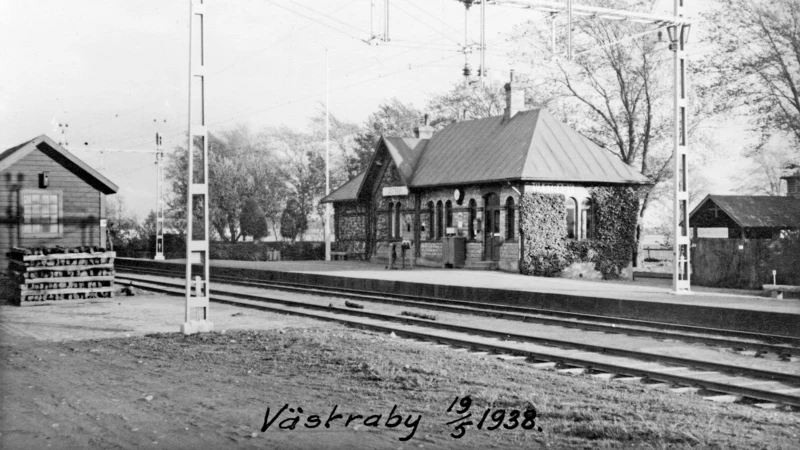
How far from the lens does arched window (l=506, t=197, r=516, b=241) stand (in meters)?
31.4

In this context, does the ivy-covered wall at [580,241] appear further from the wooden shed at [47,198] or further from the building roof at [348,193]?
the wooden shed at [47,198]

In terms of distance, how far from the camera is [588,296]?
19.7 m

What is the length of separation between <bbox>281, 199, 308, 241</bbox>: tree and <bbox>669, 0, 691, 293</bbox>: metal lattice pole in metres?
46.7

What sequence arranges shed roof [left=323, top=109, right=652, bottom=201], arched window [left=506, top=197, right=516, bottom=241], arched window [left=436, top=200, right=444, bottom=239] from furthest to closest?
arched window [left=436, top=200, right=444, bottom=239] → shed roof [left=323, top=109, right=652, bottom=201] → arched window [left=506, top=197, right=516, bottom=241]

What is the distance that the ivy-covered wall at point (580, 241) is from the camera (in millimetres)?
30438

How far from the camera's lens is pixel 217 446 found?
650 cm

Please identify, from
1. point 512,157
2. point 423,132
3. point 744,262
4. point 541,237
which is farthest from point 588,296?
point 423,132

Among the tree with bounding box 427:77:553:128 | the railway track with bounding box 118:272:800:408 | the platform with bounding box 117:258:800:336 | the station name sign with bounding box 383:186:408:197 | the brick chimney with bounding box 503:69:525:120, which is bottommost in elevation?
the railway track with bounding box 118:272:800:408

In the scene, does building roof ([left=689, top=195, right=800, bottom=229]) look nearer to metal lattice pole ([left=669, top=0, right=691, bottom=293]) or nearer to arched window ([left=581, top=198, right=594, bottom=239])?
arched window ([left=581, top=198, right=594, bottom=239])

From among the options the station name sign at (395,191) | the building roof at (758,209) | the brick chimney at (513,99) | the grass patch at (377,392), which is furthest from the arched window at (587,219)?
the grass patch at (377,392)

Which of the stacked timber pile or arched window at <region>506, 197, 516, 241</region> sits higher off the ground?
arched window at <region>506, 197, 516, 241</region>

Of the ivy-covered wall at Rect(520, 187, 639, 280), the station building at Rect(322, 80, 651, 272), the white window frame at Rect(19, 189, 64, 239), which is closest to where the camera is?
the white window frame at Rect(19, 189, 64, 239)

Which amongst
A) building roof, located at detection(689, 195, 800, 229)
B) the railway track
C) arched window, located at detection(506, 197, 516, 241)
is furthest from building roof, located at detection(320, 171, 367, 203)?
the railway track

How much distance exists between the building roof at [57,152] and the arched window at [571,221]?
17132mm
